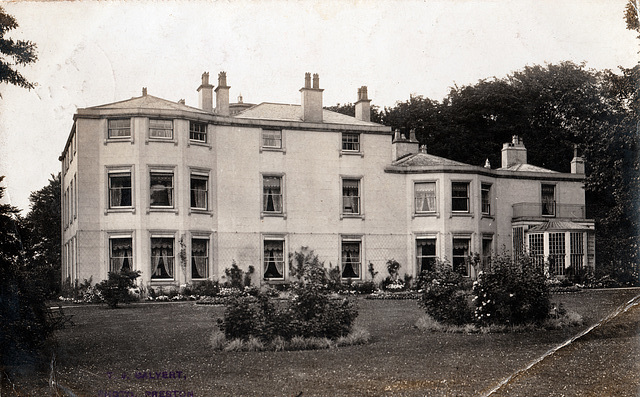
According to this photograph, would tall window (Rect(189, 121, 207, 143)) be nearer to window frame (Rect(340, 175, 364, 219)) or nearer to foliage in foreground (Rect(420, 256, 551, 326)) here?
window frame (Rect(340, 175, 364, 219))

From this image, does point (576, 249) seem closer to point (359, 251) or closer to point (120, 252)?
point (359, 251)

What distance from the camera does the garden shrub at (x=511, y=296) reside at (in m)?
15.5

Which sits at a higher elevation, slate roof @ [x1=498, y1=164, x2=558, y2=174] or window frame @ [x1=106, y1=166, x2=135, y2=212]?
slate roof @ [x1=498, y1=164, x2=558, y2=174]

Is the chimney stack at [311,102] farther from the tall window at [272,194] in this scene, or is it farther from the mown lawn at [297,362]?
the mown lawn at [297,362]

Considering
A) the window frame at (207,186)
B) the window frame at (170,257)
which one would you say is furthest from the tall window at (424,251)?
the window frame at (170,257)

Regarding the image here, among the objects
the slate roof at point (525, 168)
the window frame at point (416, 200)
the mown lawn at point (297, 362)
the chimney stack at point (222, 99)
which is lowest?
the mown lawn at point (297, 362)

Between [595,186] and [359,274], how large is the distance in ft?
53.7

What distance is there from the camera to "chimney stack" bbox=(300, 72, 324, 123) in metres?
31.4

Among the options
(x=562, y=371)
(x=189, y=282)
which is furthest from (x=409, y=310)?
(x=189, y=282)


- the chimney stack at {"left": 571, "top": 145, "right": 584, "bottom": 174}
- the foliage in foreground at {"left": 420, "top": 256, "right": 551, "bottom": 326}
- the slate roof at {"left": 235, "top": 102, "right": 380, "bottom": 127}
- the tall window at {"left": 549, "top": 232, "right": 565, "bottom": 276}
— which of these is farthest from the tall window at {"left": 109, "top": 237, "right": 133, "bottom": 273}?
the chimney stack at {"left": 571, "top": 145, "right": 584, "bottom": 174}

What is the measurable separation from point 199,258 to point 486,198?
43.6ft

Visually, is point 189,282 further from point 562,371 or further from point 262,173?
point 562,371

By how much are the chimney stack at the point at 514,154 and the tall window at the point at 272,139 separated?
12.2m

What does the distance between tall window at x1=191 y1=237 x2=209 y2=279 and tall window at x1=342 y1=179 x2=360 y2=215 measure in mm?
6333
